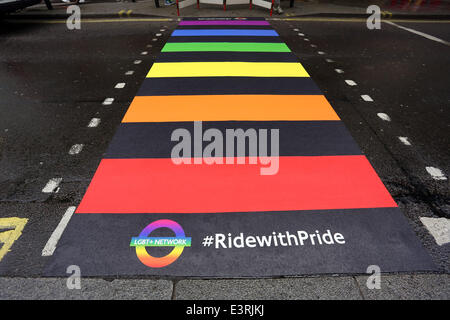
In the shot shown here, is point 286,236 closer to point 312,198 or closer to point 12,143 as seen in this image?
point 312,198

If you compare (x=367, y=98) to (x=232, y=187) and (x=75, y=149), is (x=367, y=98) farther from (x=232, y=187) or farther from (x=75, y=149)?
(x=75, y=149)

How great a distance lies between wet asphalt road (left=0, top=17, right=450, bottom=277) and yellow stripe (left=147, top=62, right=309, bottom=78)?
→ 271 millimetres

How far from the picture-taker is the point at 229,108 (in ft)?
12.4

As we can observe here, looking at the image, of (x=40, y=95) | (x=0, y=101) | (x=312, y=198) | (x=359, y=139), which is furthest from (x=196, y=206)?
(x=0, y=101)

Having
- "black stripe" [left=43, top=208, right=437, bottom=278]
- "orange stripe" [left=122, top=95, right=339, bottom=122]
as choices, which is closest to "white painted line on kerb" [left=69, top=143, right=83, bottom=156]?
"orange stripe" [left=122, top=95, right=339, bottom=122]

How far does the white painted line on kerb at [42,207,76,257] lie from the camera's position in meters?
1.97

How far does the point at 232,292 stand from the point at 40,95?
14.1ft

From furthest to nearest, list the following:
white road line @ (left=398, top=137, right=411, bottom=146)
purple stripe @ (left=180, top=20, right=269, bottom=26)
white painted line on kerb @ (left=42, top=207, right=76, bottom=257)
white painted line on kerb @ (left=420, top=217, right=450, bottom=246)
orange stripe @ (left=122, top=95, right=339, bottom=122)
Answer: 1. purple stripe @ (left=180, top=20, right=269, bottom=26)
2. orange stripe @ (left=122, top=95, right=339, bottom=122)
3. white road line @ (left=398, top=137, right=411, bottom=146)
4. white painted line on kerb @ (left=420, top=217, right=450, bottom=246)
5. white painted line on kerb @ (left=42, top=207, right=76, bottom=257)

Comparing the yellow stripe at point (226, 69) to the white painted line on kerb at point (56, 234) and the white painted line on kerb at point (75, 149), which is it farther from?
the white painted line on kerb at point (56, 234)

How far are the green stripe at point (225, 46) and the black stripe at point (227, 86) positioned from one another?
169cm

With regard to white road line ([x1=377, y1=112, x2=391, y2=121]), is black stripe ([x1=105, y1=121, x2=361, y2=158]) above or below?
below

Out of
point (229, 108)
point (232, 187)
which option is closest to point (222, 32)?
point (229, 108)

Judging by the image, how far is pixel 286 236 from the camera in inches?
82.3

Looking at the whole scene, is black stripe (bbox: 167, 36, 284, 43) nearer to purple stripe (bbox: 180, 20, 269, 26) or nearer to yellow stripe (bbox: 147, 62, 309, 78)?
purple stripe (bbox: 180, 20, 269, 26)
